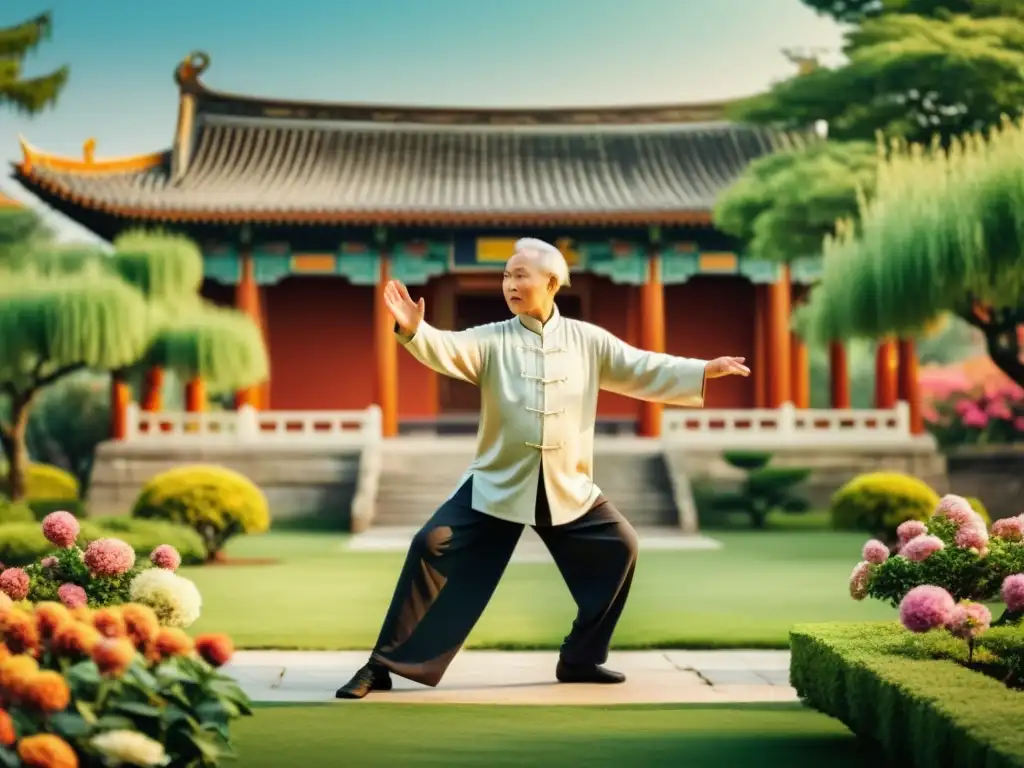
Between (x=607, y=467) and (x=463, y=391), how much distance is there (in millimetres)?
5080

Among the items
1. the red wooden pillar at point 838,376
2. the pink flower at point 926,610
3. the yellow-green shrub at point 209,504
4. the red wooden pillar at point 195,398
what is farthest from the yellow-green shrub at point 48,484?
the pink flower at point 926,610

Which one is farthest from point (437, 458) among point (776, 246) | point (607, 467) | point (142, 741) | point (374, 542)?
point (142, 741)

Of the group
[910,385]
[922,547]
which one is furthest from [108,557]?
[910,385]

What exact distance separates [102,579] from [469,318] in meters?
17.7

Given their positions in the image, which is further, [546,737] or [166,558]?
[166,558]

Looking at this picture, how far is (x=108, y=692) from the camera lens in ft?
11.2

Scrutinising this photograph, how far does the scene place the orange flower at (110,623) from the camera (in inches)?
143

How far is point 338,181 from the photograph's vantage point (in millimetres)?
22047

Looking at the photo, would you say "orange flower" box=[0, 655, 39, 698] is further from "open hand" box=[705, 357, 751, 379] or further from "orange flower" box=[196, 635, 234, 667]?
"open hand" box=[705, 357, 751, 379]

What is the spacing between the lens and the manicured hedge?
141 inches

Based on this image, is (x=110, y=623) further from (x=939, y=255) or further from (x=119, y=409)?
(x=119, y=409)

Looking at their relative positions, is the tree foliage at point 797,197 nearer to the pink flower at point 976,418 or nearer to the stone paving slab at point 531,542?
the stone paving slab at point 531,542

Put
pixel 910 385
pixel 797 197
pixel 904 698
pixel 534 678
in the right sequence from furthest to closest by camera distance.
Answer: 1. pixel 910 385
2. pixel 797 197
3. pixel 534 678
4. pixel 904 698

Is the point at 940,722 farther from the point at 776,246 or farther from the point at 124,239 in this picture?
the point at 124,239
